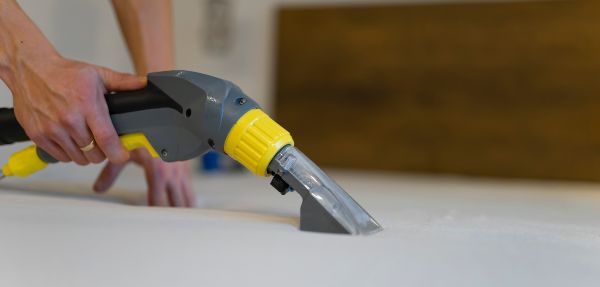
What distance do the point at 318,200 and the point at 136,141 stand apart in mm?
228

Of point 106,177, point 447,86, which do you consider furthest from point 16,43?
point 447,86

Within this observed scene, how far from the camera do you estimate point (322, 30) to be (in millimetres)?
2049

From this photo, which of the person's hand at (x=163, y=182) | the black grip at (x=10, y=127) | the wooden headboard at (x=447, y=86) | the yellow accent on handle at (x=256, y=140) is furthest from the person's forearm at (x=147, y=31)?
the wooden headboard at (x=447, y=86)

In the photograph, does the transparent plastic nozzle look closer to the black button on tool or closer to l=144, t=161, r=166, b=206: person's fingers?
the black button on tool

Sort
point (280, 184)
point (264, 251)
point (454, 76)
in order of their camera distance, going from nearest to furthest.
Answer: point (264, 251), point (280, 184), point (454, 76)

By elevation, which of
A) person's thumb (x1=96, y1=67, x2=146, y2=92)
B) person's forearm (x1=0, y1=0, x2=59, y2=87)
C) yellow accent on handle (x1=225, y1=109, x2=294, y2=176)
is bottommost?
yellow accent on handle (x1=225, y1=109, x2=294, y2=176)

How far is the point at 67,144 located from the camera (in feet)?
2.16

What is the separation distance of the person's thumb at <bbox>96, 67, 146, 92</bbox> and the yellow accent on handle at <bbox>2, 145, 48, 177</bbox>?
0.55ft

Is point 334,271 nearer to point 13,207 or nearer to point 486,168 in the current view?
point 13,207

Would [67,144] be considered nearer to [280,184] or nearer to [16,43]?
[16,43]

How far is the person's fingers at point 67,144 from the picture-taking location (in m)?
0.64

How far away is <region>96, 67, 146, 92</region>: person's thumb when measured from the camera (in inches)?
25.5

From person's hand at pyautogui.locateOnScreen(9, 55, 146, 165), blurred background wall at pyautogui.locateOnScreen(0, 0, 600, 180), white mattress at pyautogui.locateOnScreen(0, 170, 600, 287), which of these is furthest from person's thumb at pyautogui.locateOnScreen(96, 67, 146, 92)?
blurred background wall at pyautogui.locateOnScreen(0, 0, 600, 180)

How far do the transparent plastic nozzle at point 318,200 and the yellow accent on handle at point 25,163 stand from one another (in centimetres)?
34
